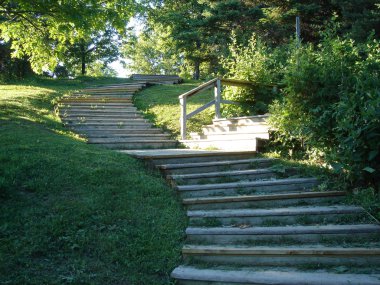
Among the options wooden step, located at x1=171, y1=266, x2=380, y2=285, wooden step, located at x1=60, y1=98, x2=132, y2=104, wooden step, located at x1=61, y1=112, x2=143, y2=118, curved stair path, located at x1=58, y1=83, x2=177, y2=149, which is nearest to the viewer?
wooden step, located at x1=171, y1=266, x2=380, y2=285

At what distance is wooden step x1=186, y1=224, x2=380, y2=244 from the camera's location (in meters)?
4.09

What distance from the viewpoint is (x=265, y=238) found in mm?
4215

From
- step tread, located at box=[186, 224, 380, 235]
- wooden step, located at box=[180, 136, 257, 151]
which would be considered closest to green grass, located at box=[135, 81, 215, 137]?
wooden step, located at box=[180, 136, 257, 151]

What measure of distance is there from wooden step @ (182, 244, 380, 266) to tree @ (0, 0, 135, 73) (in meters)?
4.31

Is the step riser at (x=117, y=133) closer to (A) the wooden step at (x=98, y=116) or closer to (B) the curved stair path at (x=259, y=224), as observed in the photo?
(A) the wooden step at (x=98, y=116)

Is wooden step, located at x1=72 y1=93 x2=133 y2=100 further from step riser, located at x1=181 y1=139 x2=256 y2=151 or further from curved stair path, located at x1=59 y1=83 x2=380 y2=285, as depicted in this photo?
curved stair path, located at x1=59 y1=83 x2=380 y2=285

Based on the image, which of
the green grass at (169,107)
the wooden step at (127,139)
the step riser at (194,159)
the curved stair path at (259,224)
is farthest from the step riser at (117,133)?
the step riser at (194,159)

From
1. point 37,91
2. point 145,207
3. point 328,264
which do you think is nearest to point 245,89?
point 145,207

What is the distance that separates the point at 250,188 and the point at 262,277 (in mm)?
1929

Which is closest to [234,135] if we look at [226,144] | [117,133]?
[226,144]

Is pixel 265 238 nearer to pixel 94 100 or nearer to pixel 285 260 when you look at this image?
pixel 285 260

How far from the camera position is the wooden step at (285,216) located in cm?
447

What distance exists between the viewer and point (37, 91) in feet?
44.0

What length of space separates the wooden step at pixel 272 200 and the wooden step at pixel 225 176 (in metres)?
0.75
